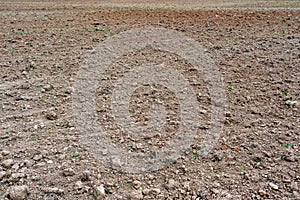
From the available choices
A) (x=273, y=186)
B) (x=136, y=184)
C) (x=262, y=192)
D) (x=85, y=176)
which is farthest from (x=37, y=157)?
→ (x=273, y=186)

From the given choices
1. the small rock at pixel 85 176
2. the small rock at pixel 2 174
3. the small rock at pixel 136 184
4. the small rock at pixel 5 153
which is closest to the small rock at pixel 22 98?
the small rock at pixel 5 153

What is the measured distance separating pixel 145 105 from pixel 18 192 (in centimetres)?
194

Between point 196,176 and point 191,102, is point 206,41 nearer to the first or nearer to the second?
point 191,102

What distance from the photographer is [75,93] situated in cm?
446

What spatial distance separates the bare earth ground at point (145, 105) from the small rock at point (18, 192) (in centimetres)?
1

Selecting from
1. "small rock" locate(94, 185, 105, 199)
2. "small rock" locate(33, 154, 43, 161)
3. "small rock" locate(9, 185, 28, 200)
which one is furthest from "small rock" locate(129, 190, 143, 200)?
"small rock" locate(33, 154, 43, 161)

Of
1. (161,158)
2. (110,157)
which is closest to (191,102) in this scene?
(161,158)

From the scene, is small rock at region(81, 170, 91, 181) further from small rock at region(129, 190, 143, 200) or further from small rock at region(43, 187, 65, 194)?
small rock at region(129, 190, 143, 200)

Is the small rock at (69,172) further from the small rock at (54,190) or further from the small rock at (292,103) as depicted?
the small rock at (292,103)

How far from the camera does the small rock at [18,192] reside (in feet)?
9.48

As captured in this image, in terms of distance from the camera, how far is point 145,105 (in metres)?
4.25

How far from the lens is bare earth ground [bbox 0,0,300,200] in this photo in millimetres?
3053

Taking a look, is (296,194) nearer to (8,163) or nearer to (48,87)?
(8,163)

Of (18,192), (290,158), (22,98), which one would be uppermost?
(22,98)
